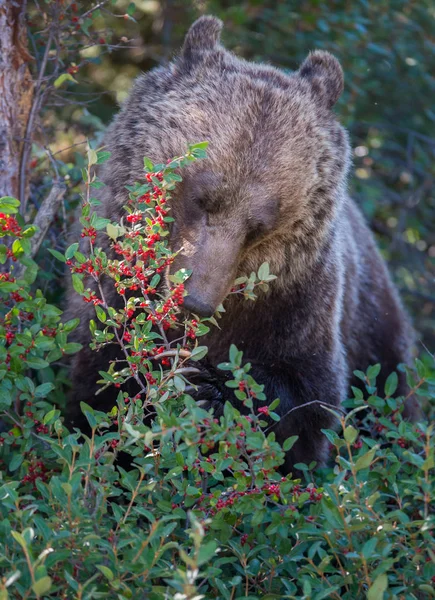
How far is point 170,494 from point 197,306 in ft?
2.45

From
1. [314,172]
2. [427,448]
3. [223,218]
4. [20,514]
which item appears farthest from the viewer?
[314,172]

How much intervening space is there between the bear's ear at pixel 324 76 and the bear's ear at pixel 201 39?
1.61 ft

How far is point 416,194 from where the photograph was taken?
25.6ft

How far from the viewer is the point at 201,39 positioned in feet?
14.8

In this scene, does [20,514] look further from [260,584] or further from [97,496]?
[260,584]

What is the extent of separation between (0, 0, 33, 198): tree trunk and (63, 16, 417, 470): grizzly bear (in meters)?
0.50

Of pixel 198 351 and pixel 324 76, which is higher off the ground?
pixel 324 76

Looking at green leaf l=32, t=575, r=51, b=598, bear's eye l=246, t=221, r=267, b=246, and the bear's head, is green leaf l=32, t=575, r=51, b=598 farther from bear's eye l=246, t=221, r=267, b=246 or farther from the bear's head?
bear's eye l=246, t=221, r=267, b=246

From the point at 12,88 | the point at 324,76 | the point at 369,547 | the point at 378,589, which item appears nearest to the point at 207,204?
the point at 324,76

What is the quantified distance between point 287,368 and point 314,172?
98 centimetres

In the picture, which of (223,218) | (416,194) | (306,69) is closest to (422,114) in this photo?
(416,194)

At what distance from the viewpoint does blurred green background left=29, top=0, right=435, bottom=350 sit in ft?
23.0

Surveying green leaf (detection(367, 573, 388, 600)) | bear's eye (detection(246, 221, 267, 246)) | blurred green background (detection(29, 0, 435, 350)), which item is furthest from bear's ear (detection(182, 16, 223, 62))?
green leaf (detection(367, 573, 388, 600))

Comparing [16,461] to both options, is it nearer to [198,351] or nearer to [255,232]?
[198,351]
